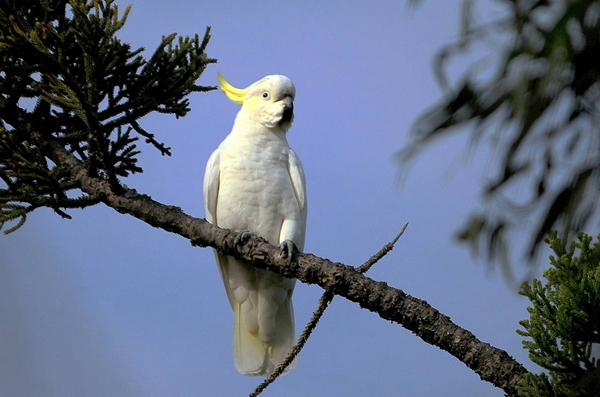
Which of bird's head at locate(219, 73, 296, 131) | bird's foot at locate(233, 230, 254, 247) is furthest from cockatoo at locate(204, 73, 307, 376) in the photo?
bird's foot at locate(233, 230, 254, 247)

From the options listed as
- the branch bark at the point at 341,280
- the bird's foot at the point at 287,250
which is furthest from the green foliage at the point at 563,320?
the bird's foot at the point at 287,250

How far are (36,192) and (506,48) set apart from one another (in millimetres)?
2744

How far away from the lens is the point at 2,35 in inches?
148

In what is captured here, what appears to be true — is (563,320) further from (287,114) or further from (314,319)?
(287,114)

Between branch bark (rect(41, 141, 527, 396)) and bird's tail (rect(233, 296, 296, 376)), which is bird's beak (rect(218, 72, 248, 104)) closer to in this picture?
branch bark (rect(41, 141, 527, 396))

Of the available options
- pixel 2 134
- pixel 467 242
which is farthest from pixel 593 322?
pixel 2 134

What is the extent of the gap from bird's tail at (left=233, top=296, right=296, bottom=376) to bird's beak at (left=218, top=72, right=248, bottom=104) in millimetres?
1199

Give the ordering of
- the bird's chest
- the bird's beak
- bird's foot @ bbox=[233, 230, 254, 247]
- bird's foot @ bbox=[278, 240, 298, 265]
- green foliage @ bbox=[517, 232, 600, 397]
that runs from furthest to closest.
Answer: the bird's beak < the bird's chest < bird's foot @ bbox=[233, 230, 254, 247] < bird's foot @ bbox=[278, 240, 298, 265] < green foliage @ bbox=[517, 232, 600, 397]

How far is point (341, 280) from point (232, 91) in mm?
1452

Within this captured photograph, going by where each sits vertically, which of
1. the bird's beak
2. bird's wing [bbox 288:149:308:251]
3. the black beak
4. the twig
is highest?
the bird's beak

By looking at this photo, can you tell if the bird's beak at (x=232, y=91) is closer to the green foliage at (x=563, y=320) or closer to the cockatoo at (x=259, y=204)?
the cockatoo at (x=259, y=204)

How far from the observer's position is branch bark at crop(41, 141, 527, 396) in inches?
121

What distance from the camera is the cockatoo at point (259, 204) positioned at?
374 cm

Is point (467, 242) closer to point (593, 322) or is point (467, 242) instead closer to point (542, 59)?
point (542, 59)
